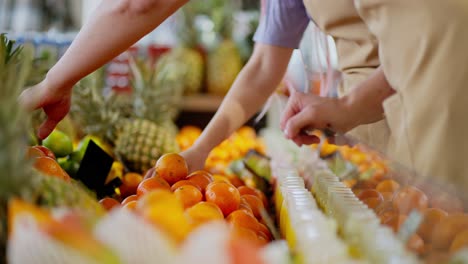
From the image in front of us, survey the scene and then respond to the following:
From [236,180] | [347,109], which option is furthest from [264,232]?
[236,180]

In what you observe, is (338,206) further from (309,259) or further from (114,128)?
(114,128)

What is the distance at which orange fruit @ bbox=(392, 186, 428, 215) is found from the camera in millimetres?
1332

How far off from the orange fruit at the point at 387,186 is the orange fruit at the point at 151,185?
1.85 feet

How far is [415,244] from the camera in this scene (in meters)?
1.05

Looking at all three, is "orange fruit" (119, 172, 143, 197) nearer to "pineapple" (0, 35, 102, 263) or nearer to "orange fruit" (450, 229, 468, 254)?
"pineapple" (0, 35, 102, 263)

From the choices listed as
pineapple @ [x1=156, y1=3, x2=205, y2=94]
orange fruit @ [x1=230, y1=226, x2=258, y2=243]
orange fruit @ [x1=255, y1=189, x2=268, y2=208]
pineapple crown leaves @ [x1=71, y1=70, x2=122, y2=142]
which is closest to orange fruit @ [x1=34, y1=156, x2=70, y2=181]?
orange fruit @ [x1=230, y1=226, x2=258, y2=243]

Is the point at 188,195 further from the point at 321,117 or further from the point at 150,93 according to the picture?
the point at 150,93

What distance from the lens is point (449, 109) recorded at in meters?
1.44

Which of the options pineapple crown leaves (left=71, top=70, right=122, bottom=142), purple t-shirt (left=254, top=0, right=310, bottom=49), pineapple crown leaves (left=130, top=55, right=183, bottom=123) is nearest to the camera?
purple t-shirt (left=254, top=0, right=310, bottom=49)

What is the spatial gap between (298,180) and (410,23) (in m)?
0.51

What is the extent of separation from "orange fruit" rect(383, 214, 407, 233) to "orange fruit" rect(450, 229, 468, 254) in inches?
4.1

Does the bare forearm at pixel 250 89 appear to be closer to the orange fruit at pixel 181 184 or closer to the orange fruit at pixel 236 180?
the orange fruit at pixel 236 180

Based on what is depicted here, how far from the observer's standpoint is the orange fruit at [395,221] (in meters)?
1.14

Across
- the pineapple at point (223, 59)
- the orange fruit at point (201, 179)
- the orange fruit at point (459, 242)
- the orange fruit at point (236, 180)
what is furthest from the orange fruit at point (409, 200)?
the pineapple at point (223, 59)
